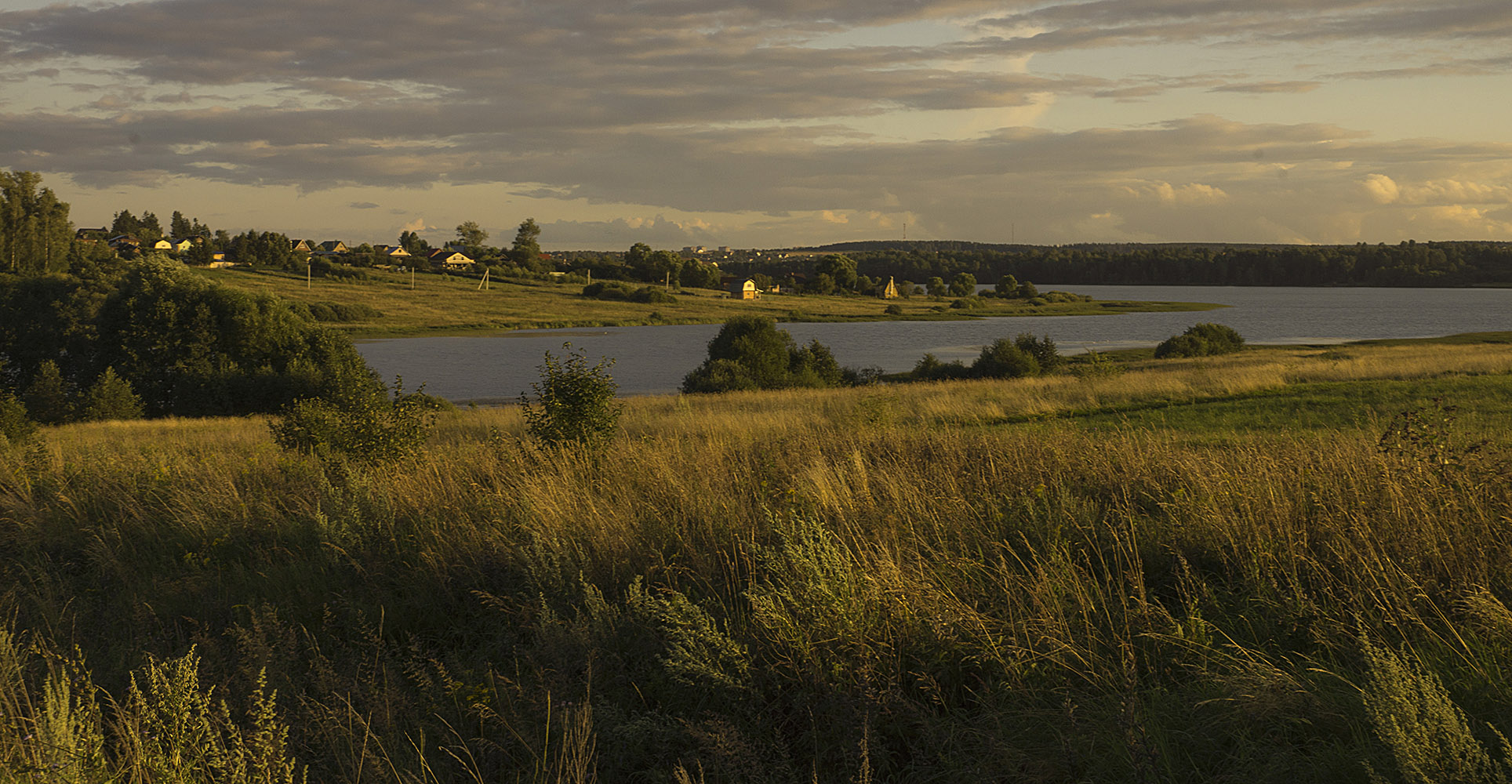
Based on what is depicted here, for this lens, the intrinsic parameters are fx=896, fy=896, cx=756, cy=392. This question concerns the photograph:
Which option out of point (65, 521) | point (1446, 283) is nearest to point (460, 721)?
point (65, 521)

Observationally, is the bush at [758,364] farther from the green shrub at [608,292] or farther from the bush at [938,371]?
the green shrub at [608,292]

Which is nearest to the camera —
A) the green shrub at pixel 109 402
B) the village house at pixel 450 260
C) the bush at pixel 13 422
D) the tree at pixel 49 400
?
the bush at pixel 13 422

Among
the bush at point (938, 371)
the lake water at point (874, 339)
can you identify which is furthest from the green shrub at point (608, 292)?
the bush at point (938, 371)

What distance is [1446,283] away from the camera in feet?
646

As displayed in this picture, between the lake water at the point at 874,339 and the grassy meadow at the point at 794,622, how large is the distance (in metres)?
43.4

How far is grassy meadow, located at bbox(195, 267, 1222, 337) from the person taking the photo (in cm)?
10650

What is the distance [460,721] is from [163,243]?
608ft

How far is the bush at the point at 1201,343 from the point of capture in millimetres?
54469

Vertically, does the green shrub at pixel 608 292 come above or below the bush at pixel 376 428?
above

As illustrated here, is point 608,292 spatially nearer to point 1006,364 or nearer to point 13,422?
point 1006,364

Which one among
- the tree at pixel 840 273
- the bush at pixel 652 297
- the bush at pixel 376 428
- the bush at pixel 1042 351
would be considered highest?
the tree at pixel 840 273

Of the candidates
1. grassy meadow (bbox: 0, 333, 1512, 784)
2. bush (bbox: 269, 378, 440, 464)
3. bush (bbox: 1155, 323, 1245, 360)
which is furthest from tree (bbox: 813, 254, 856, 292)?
grassy meadow (bbox: 0, 333, 1512, 784)

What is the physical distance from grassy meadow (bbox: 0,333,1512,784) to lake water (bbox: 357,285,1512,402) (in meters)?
43.4

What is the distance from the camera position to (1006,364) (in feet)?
138
